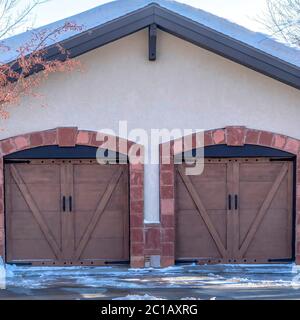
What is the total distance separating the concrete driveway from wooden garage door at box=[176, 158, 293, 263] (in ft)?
1.16

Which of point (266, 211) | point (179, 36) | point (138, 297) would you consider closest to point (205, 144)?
point (266, 211)

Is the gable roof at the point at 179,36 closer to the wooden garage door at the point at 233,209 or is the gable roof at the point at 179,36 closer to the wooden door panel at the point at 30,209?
the wooden garage door at the point at 233,209

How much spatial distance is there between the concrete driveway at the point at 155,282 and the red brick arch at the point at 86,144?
19.3 inches

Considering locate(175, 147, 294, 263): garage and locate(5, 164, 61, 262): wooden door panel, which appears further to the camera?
locate(175, 147, 294, 263): garage

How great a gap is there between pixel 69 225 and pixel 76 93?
8.27ft

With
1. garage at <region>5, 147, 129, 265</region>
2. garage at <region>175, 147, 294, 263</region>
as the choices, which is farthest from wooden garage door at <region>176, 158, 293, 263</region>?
garage at <region>5, 147, 129, 265</region>

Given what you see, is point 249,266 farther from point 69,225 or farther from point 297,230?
point 69,225

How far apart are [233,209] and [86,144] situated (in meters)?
3.09

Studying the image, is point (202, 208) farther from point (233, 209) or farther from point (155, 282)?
point (155, 282)

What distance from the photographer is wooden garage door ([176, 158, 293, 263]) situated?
33.0ft

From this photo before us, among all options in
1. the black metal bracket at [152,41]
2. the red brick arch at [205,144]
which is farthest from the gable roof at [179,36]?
the red brick arch at [205,144]

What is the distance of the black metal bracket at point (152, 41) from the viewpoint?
930 cm

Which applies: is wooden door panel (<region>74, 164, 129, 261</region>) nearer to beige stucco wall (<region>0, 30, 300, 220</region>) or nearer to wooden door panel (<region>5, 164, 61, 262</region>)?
wooden door panel (<region>5, 164, 61, 262</region>)

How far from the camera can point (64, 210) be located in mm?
9930
